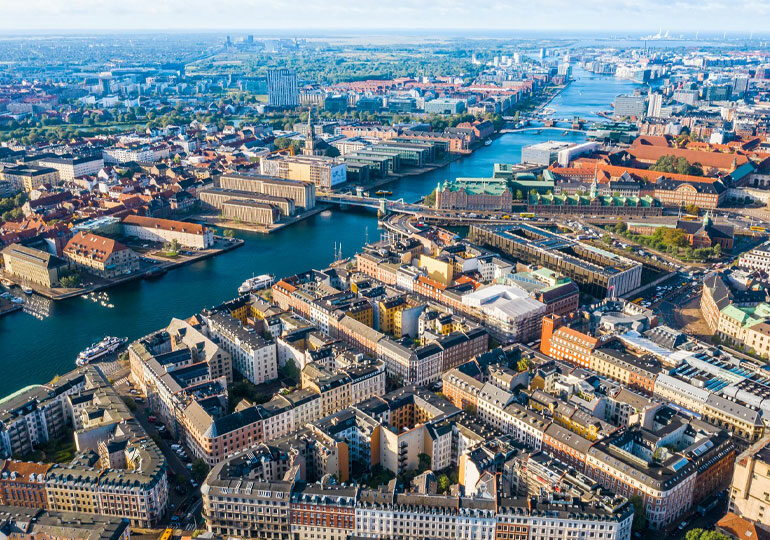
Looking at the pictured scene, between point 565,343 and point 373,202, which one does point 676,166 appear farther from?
point 565,343

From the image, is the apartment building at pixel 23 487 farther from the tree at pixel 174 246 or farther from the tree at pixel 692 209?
the tree at pixel 692 209

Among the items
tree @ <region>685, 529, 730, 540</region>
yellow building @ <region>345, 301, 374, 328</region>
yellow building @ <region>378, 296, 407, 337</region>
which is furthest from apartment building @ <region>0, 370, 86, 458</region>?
tree @ <region>685, 529, 730, 540</region>

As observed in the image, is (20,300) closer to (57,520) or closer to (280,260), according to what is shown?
(280,260)

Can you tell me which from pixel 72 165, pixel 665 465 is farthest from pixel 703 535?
pixel 72 165

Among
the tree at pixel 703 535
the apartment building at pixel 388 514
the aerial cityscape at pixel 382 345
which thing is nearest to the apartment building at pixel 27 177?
the aerial cityscape at pixel 382 345

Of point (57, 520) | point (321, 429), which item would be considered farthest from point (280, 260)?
point (57, 520)

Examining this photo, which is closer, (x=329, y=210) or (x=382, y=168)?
(x=329, y=210)

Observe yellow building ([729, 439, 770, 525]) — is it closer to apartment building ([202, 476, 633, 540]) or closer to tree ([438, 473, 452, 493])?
apartment building ([202, 476, 633, 540])
